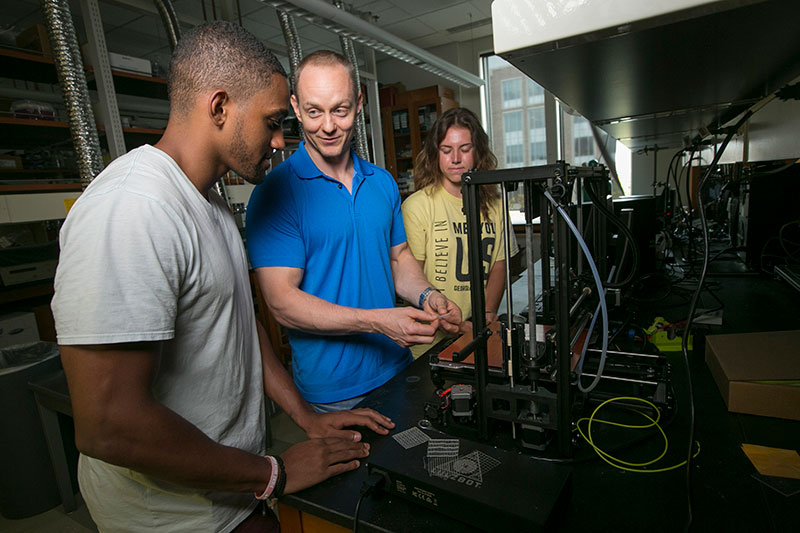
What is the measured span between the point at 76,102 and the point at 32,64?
43.5 inches

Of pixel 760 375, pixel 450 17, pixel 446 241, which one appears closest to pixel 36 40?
pixel 446 241

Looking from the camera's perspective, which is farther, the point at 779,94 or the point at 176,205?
the point at 779,94

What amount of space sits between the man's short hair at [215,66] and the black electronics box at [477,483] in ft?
2.15

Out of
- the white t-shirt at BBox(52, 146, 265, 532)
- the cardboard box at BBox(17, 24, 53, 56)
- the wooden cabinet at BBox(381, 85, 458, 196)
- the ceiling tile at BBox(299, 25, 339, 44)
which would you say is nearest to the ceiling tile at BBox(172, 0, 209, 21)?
the ceiling tile at BBox(299, 25, 339, 44)

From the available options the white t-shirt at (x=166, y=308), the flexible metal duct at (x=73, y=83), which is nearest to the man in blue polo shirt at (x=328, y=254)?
the white t-shirt at (x=166, y=308)

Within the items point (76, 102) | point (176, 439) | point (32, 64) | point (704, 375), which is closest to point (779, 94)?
point (704, 375)

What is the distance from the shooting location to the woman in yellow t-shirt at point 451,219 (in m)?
1.58

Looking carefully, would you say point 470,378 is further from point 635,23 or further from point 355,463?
point 635,23

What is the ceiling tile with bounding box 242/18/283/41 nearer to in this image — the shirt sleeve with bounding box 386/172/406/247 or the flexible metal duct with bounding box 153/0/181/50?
the flexible metal duct with bounding box 153/0/181/50

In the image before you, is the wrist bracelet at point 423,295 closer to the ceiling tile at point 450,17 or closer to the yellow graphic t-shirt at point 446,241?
the yellow graphic t-shirt at point 446,241

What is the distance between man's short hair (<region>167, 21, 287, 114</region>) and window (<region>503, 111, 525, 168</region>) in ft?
16.7

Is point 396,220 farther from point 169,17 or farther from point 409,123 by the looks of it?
point 409,123

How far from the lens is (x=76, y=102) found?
2.02 meters

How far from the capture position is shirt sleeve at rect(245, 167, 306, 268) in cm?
104
